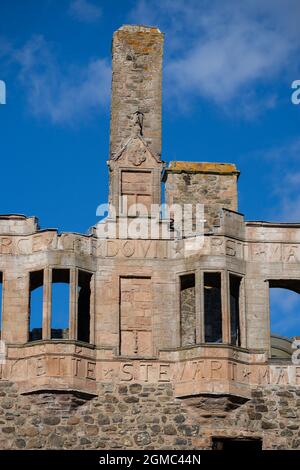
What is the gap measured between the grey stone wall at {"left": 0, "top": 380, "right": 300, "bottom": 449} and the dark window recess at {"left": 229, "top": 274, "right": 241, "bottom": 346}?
2275 mm

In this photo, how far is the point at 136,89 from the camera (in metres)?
41.7

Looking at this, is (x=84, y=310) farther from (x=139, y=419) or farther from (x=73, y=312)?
(x=139, y=419)

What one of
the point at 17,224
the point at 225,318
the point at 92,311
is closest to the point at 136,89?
the point at 17,224

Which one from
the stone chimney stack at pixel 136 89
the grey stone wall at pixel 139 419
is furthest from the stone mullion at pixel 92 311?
the stone chimney stack at pixel 136 89

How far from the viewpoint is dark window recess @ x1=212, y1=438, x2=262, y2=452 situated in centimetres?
3625

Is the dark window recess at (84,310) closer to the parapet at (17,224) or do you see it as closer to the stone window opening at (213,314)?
the parapet at (17,224)

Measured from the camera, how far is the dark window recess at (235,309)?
124ft

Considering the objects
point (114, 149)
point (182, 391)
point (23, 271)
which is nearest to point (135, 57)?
point (114, 149)

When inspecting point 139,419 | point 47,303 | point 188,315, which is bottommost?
point 139,419

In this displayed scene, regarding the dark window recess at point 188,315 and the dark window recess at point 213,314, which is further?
the dark window recess at point 213,314

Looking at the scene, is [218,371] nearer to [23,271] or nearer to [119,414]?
[119,414]

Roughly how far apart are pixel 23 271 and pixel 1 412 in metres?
3.95

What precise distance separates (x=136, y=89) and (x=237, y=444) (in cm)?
1156

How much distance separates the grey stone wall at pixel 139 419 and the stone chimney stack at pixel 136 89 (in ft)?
26.6
